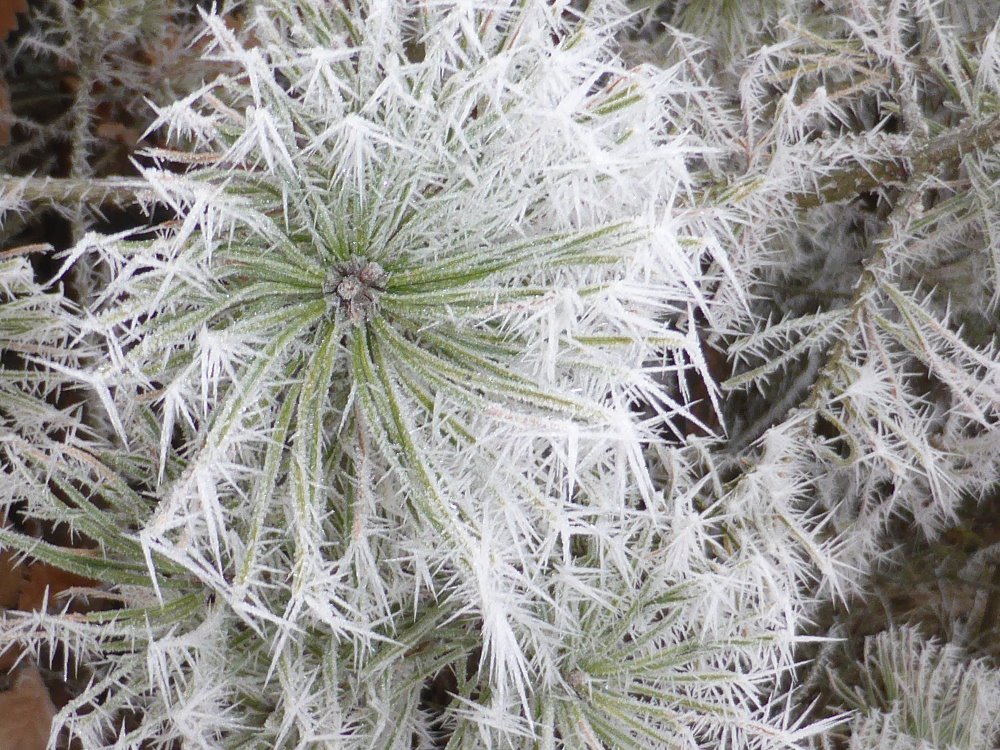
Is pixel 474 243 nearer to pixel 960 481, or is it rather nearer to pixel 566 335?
pixel 566 335

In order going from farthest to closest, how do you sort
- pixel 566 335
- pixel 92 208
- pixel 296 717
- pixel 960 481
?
pixel 960 481 < pixel 92 208 < pixel 296 717 < pixel 566 335

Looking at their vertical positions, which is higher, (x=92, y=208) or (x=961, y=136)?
(x=961, y=136)

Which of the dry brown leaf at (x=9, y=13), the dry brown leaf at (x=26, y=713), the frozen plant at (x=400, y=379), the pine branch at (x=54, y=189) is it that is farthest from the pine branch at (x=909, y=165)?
the dry brown leaf at (x=26, y=713)

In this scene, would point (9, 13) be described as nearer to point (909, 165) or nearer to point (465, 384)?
point (465, 384)

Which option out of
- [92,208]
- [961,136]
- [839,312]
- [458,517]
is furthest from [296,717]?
[961,136]

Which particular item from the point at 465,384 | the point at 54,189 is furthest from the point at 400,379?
the point at 54,189
